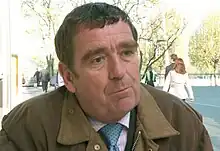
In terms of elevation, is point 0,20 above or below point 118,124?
above

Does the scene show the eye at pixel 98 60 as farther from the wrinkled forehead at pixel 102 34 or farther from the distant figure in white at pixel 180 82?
the distant figure in white at pixel 180 82

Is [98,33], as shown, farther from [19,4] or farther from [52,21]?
[19,4]

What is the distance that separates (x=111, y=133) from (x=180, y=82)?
2.02 meters

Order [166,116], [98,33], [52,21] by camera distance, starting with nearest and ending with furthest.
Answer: [98,33], [166,116], [52,21]

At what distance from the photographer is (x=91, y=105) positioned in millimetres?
950

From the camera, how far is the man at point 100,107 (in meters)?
0.90

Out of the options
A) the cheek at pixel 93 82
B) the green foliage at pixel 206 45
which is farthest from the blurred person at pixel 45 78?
the cheek at pixel 93 82

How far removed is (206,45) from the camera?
2936mm

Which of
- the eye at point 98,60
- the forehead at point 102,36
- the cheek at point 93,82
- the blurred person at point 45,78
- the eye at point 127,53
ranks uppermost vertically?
the forehead at point 102,36

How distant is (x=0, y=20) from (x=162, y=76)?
1.24 metres

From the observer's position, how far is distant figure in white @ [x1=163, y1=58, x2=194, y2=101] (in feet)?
9.55

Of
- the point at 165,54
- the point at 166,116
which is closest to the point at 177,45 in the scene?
the point at 165,54

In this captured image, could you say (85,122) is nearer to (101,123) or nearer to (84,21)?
(101,123)

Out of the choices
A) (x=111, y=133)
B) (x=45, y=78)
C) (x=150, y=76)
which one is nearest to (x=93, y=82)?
(x=111, y=133)
